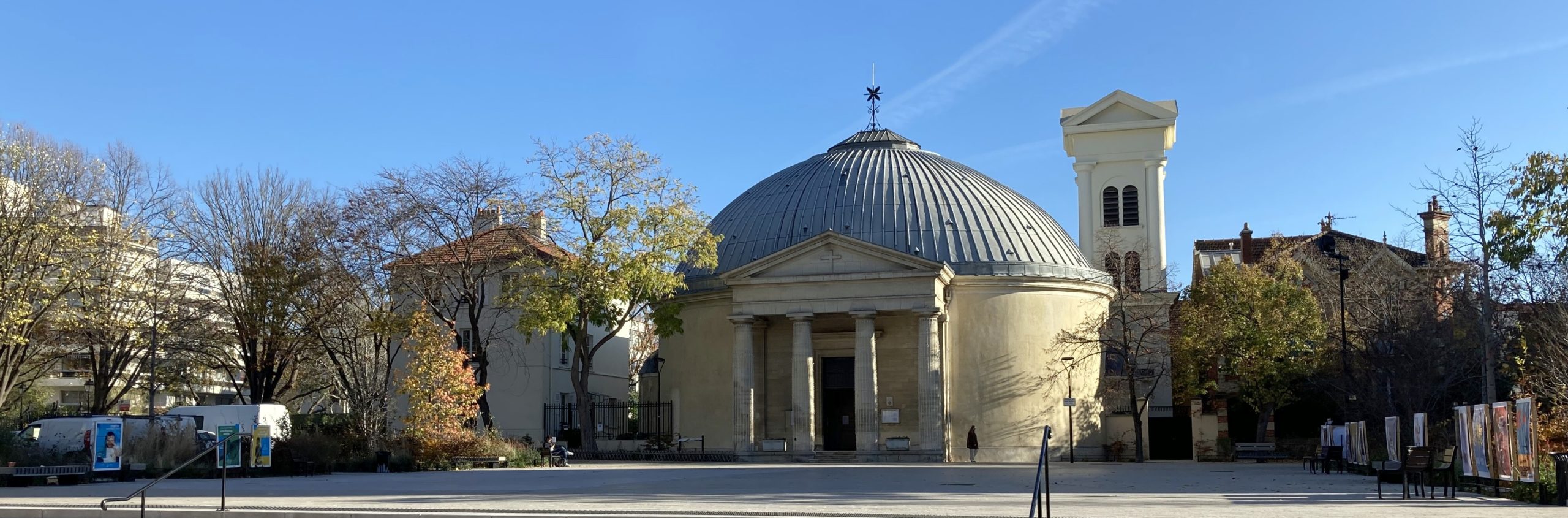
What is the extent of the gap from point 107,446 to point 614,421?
30.4m

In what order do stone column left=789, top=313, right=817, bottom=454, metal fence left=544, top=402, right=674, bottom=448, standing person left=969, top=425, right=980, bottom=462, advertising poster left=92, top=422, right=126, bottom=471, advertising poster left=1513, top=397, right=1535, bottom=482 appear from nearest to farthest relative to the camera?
advertising poster left=1513, top=397, right=1535, bottom=482
advertising poster left=92, top=422, right=126, bottom=471
standing person left=969, top=425, right=980, bottom=462
stone column left=789, top=313, right=817, bottom=454
metal fence left=544, top=402, right=674, bottom=448

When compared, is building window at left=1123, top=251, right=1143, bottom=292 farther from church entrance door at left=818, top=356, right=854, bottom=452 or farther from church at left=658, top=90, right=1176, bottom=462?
church entrance door at left=818, top=356, right=854, bottom=452

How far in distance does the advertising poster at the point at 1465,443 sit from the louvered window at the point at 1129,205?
139 ft

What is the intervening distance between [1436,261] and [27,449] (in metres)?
40.2

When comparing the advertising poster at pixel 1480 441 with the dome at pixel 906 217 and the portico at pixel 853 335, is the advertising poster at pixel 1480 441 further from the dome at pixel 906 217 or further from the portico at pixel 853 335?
the dome at pixel 906 217

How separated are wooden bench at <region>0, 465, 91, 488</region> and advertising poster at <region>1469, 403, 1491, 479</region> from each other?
87.8ft

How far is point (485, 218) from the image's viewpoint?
43562 millimetres

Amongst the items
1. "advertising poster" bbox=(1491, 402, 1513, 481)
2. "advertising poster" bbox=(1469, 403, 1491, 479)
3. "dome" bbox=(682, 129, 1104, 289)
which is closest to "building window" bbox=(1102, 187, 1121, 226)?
"dome" bbox=(682, 129, 1104, 289)

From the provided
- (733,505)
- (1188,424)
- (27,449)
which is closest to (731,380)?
(1188,424)

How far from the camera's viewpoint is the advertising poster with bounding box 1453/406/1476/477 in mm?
23188

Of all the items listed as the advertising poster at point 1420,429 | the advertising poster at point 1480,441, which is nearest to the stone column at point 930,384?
the advertising poster at point 1420,429

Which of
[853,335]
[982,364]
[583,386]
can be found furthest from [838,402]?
[583,386]

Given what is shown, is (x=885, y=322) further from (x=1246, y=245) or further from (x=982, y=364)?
(x=1246, y=245)

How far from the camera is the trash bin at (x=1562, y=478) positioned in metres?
19.3
